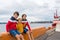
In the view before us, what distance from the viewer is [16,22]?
432 inches

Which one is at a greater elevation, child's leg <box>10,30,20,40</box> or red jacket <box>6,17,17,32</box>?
red jacket <box>6,17,17,32</box>

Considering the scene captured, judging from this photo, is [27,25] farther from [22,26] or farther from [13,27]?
[13,27]

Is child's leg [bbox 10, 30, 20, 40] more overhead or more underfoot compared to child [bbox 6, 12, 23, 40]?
more underfoot

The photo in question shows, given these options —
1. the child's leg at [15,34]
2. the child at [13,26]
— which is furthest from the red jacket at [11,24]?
the child's leg at [15,34]

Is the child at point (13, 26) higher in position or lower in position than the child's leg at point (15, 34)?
higher

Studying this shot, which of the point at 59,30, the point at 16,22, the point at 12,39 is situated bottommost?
the point at 59,30

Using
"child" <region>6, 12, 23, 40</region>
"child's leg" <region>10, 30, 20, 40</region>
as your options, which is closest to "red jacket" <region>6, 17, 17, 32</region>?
"child" <region>6, 12, 23, 40</region>

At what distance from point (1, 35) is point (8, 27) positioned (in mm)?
1042

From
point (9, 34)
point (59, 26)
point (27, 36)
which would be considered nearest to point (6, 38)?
point (9, 34)

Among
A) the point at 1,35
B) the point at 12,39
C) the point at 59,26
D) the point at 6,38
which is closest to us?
the point at 1,35

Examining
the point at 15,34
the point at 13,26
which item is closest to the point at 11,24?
the point at 13,26

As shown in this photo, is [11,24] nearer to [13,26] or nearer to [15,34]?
[13,26]

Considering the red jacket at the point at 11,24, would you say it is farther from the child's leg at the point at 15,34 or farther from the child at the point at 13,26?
the child's leg at the point at 15,34

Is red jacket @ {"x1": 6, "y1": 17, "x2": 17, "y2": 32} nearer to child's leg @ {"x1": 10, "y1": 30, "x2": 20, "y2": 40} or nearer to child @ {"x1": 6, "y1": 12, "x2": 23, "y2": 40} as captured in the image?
child @ {"x1": 6, "y1": 12, "x2": 23, "y2": 40}
